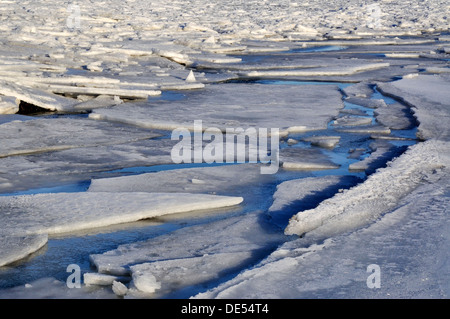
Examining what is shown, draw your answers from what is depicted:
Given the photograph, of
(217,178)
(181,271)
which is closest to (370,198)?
(217,178)

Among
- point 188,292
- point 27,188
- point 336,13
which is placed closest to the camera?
point 188,292

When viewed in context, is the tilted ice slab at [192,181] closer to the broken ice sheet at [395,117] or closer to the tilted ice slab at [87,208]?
the tilted ice slab at [87,208]

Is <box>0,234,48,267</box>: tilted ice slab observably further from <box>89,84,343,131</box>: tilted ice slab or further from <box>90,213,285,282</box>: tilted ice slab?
<box>89,84,343,131</box>: tilted ice slab

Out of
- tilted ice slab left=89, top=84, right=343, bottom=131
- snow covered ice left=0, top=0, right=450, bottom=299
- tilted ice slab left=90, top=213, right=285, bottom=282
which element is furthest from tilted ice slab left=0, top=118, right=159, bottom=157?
tilted ice slab left=90, top=213, right=285, bottom=282

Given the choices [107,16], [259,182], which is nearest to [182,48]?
[107,16]

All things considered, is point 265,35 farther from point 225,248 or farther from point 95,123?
point 225,248

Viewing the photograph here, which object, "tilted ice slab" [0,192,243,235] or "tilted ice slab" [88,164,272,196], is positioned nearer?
"tilted ice slab" [0,192,243,235]

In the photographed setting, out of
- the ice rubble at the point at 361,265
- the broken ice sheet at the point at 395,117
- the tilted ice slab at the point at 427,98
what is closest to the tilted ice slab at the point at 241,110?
the broken ice sheet at the point at 395,117
